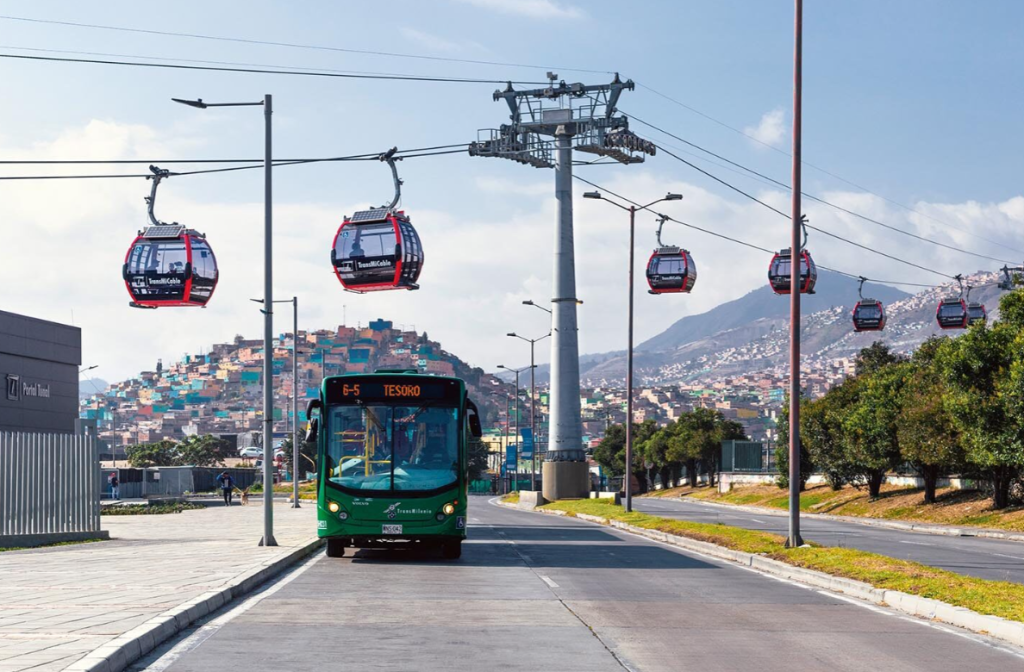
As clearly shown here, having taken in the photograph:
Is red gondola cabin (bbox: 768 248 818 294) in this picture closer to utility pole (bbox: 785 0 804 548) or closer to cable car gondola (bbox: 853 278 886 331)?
cable car gondola (bbox: 853 278 886 331)

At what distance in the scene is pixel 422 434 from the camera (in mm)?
23953

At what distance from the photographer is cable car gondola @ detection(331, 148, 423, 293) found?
27703 millimetres

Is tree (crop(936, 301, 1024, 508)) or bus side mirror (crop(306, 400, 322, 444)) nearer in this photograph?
bus side mirror (crop(306, 400, 322, 444))

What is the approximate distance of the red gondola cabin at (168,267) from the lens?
2847 cm

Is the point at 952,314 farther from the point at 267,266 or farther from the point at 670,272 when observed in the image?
the point at 267,266

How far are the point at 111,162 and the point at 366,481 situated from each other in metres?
11.3

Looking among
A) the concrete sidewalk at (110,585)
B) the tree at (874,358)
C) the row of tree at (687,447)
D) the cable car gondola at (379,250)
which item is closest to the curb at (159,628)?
the concrete sidewalk at (110,585)

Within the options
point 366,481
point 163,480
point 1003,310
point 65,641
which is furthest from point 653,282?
point 163,480

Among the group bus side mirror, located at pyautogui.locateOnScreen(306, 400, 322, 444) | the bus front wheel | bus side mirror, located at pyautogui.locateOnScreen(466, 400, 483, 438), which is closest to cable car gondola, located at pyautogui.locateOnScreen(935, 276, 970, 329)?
bus side mirror, located at pyautogui.locateOnScreen(466, 400, 483, 438)

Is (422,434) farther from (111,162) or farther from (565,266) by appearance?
(565,266)

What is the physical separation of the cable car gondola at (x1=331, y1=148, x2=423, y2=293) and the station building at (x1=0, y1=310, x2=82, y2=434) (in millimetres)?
28649

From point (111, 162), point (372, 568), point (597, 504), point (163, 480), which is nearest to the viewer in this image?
point (372, 568)

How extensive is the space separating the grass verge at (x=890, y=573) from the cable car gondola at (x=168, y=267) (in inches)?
502

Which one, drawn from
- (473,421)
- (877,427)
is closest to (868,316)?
(877,427)
